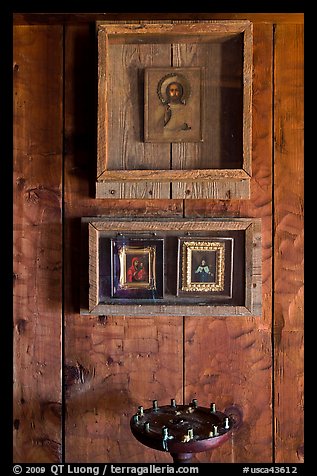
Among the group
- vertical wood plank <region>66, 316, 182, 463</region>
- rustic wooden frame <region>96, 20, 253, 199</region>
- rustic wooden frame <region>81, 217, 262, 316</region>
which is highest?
rustic wooden frame <region>96, 20, 253, 199</region>

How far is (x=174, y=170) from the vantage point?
149 centimetres

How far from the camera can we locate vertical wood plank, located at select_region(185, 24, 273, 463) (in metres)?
1.54

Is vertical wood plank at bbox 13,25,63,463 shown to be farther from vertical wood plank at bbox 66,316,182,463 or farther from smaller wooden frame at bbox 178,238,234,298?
smaller wooden frame at bbox 178,238,234,298

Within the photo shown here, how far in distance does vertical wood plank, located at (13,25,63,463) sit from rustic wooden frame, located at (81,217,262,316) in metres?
0.11

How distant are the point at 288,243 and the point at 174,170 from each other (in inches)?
13.5

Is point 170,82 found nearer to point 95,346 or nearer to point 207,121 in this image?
point 207,121

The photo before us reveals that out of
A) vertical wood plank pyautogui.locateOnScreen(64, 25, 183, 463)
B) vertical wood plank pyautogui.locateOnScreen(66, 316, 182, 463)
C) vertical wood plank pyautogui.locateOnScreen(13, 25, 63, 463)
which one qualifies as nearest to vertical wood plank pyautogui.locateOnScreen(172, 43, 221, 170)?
vertical wood plank pyautogui.locateOnScreen(64, 25, 183, 463)

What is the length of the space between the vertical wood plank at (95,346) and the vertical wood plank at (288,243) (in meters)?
0.27

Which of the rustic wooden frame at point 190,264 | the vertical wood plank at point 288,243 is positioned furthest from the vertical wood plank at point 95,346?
the vertical wood plank at point 288,243

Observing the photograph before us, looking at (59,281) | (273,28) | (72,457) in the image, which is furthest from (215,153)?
(72,457)

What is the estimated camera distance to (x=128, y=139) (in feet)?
4.98

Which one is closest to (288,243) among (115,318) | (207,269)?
(207,269)

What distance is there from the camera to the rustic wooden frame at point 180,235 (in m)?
1.50

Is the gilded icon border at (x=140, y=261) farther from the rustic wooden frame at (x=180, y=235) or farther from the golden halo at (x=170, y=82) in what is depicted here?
the golden halo at (x=170, y=82)
